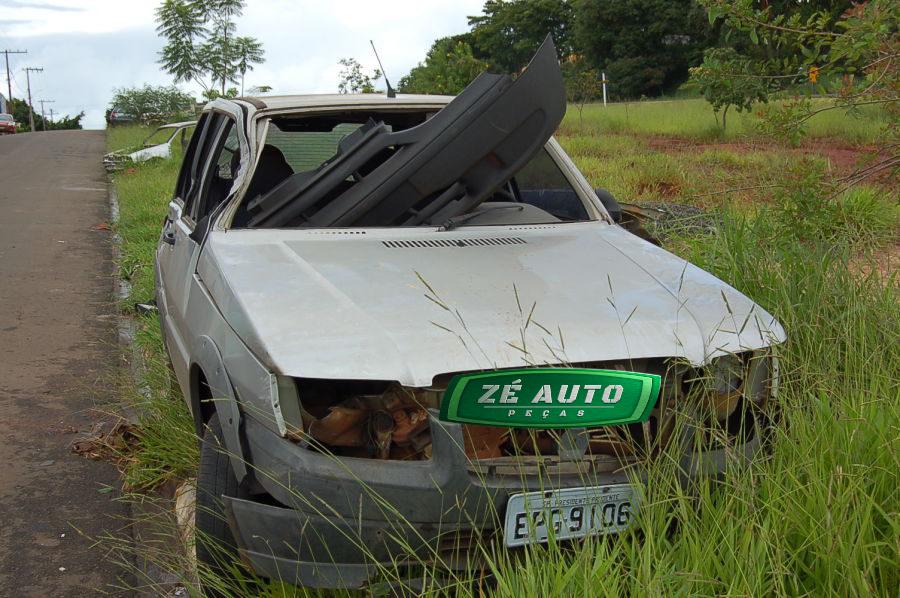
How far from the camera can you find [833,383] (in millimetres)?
3006

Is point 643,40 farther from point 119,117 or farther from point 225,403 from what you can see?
point 225,403

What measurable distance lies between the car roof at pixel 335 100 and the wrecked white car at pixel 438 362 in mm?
339

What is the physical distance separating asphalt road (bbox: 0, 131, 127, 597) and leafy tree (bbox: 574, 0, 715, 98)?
43477mm

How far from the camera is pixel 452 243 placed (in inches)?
143

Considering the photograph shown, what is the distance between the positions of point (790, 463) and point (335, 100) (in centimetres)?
252

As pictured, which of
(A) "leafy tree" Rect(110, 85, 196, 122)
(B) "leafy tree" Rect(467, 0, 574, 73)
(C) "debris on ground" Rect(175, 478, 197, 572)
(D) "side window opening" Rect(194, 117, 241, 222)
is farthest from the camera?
(B) "leafy tree" Rect(467, 0, 574, 73)

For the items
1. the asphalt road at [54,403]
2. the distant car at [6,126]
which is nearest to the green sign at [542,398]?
the asphalt road at [54,403]

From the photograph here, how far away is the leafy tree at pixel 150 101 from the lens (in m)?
37.4

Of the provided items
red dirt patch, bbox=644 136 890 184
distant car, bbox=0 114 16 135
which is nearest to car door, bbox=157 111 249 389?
red dirt patch, bbox=644 136 890 184

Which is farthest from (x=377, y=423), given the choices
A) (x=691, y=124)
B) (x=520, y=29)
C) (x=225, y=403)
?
(x=520, y=29)

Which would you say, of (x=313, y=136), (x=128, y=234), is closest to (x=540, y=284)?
(x=313, y=136)

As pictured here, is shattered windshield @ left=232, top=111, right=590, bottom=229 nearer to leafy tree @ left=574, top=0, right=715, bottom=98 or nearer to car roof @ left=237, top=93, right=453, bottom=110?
car roof @ left=237, top=93, right=453, bottom=110

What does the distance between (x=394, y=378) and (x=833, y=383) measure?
155 centimetres

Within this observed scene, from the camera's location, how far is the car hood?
2.52 meters
